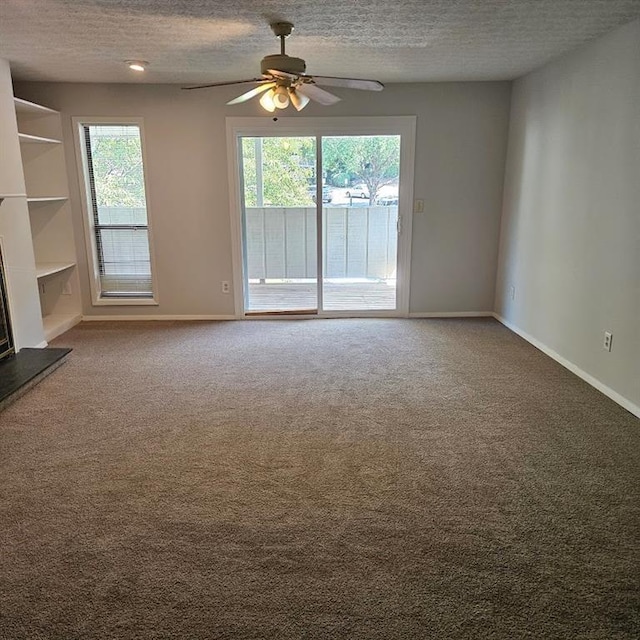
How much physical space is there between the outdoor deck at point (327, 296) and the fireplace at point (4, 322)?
7.34 ft

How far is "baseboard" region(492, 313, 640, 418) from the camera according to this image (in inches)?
124

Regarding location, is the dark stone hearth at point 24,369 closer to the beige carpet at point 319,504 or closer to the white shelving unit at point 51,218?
the beige carpet at point 319,504

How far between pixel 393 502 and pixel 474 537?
37 cm

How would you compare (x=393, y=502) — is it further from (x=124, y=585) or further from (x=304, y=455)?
(x=124, y=585)

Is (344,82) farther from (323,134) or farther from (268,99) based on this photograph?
(323,134)

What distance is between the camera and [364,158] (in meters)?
5.11

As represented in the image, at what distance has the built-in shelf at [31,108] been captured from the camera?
4.21 m

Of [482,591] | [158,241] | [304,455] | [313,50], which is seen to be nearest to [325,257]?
[158,241]

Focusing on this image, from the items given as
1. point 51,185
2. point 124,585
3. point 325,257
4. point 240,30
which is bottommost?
point 124,585

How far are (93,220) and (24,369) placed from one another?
2.01 meters

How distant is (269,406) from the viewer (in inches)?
129

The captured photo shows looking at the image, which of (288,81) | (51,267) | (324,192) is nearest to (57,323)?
(51,267)

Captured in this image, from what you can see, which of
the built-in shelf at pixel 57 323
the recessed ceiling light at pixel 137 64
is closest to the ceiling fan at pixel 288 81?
the recessed ceiling light at pixel 137 64

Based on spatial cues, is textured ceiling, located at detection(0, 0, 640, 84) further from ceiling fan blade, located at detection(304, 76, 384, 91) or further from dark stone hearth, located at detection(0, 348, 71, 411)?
dark stone hearth, located at detection(0, 348, 71, 411)
